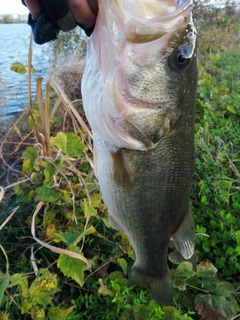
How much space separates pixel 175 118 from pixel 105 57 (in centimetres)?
36

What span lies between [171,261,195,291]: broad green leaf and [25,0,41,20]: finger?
1.56 meters

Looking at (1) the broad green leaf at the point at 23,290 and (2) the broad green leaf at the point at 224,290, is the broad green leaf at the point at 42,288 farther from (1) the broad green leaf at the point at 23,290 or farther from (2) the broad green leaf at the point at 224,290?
(2) the broad green leaf at the point at 224,290

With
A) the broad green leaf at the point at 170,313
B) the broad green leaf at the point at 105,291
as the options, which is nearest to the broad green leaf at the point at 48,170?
the broad green leaf at the point at 105,291

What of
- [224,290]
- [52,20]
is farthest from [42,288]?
Result: [52,20]

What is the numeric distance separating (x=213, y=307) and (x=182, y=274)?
0.79 ft

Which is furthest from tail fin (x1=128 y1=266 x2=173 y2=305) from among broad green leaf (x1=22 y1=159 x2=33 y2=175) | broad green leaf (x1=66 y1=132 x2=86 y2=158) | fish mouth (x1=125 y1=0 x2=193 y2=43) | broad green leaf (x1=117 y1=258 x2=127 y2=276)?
fish mouth (x1=125 y1=0 x2=193 y2=43)

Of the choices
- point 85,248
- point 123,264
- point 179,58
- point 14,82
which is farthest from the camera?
point 14,82

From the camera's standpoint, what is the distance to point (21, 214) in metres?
2.68

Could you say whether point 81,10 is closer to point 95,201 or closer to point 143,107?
point 143,107

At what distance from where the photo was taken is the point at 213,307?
208 centimetres

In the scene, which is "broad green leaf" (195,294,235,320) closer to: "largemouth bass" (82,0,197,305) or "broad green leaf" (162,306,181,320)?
"broad green leaf" (162,306,181,320)

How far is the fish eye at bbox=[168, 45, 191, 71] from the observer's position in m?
1.38

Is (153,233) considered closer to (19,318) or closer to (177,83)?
(177,83)

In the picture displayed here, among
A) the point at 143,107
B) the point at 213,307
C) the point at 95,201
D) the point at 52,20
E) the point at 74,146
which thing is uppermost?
the point at 52,20
